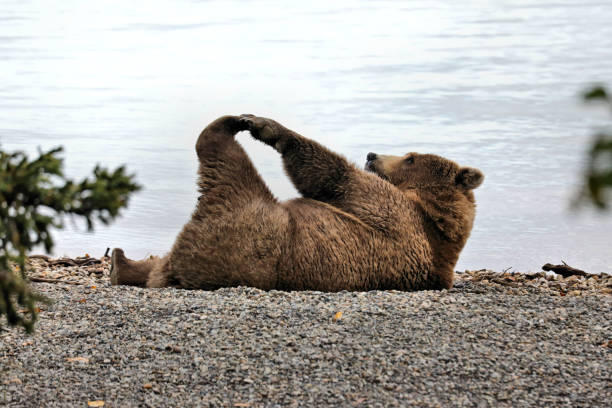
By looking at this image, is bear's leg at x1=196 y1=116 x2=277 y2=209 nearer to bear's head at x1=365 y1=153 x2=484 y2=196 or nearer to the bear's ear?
bear's head at x1=365 y1=153 x2=484 y2=196

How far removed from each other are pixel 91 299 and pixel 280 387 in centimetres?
256

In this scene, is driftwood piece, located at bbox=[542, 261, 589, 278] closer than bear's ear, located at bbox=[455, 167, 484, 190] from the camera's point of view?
No

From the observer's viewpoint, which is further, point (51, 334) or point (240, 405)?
point (51, 334)

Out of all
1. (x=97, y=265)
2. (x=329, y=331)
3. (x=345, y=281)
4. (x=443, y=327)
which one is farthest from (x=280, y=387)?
(x=97, y=265)

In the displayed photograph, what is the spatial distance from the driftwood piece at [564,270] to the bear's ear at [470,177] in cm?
220

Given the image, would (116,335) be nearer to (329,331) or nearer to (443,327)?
(329,331)

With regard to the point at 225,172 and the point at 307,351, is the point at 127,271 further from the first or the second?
the point at 307,351

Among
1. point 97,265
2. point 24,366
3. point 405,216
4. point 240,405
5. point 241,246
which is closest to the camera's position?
point 240,405

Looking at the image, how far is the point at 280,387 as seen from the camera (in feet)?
15.4

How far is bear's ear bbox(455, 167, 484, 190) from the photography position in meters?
7.20

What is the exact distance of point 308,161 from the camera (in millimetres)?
7000

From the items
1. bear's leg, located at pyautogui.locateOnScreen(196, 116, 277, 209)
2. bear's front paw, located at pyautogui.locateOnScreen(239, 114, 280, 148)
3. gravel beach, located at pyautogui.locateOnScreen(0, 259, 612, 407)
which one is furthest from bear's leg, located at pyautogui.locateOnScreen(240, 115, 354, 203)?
gravel beach, located at pyautogui.locateOnScreen(0, 259, 612, 407)

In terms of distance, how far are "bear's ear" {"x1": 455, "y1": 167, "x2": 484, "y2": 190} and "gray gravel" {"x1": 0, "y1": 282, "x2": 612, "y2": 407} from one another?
1.16 m

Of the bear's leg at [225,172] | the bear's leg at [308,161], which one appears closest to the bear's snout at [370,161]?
the bear's leg at [308,161]
